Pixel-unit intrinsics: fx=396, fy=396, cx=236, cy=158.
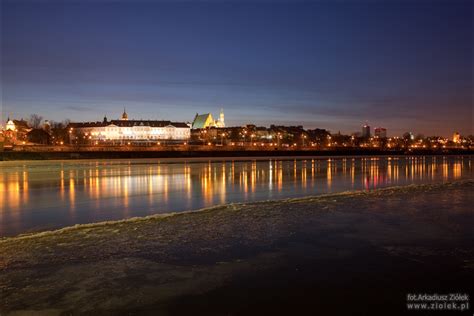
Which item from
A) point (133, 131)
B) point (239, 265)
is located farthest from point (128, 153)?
point (133, 131)

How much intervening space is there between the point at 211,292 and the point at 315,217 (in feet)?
20.7

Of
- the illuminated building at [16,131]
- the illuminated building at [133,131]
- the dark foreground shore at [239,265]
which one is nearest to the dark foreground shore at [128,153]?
the illuminated building at [16,131]

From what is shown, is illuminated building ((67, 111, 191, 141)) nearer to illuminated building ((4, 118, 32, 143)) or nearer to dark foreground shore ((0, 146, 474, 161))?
illuminated building ((4, 118, 32, 143))

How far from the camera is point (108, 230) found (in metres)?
9.41

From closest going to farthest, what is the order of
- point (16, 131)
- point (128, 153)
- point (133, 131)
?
point (128, 153), point (16, 131), point (133, 131)

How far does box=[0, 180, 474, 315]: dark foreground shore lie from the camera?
515 centimetres

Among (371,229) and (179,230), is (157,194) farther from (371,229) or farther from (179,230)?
(371,229)

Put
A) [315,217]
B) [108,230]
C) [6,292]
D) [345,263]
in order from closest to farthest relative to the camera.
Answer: [6,292] < [345,263] < [108,230] < [315,217]

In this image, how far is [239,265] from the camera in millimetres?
6738

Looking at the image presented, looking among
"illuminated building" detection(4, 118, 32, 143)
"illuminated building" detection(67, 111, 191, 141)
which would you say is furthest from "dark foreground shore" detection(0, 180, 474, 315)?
"illuminated building" detection(67, 111, 191, 141)

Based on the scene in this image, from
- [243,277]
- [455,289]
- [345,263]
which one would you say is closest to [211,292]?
[243,277]

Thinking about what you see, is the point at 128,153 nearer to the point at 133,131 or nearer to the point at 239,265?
the point at 239,265

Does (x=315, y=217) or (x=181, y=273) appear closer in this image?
(x=181, y=273)

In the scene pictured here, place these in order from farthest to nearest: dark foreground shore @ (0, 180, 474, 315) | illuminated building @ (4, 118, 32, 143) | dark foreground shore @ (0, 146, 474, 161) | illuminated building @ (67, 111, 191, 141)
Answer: illuminated building @ (67, 111, 191, 141)
illuminated building @ (4, 118, 32, 143)
dark foreground shore @ (0, 146, 474, 161)
dark foreground shore @ (0, 180, 474, 315)
